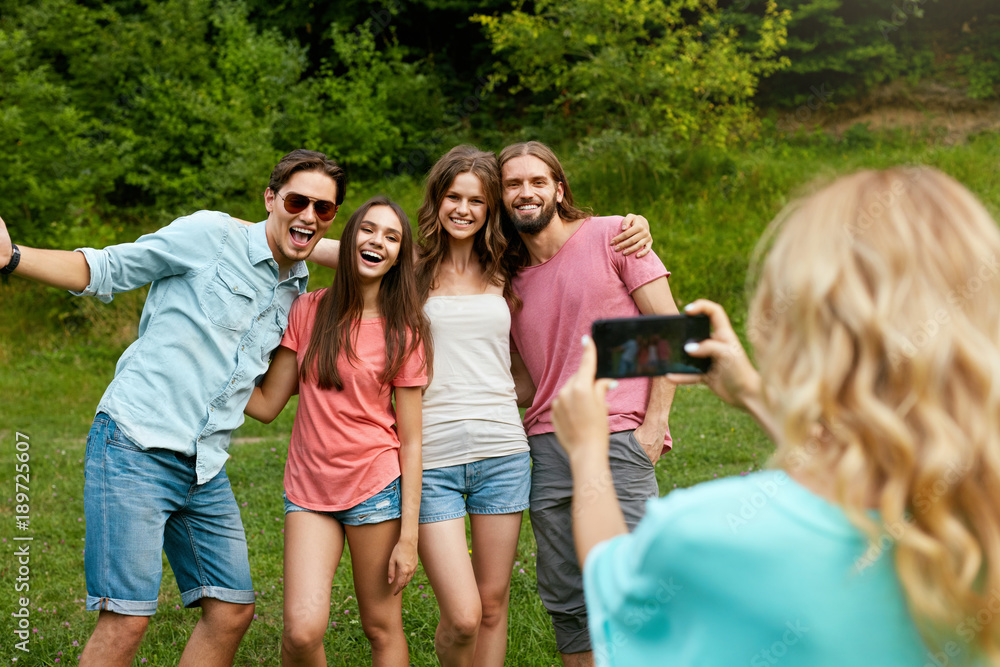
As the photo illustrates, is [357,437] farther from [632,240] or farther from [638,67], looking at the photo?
[638,67]

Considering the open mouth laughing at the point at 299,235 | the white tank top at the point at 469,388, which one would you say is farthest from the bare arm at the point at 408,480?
the open mouth laughing at the point at 299,235

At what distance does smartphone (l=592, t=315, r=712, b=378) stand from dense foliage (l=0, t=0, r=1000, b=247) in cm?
1153

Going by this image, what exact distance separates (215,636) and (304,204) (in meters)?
1.64

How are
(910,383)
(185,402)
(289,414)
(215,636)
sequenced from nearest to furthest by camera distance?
(910,383) < (185,402) < (215,636) < (289,414)

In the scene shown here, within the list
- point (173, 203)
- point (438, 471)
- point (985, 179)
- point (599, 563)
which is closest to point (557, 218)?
point (438, 471)

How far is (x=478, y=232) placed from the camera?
353 centimetres

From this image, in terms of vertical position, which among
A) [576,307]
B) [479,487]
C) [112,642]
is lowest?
[112,642]

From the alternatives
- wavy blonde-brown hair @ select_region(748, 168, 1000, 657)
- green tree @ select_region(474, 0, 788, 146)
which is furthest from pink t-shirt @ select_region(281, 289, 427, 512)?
green tree @ select_region(474, 0, 788, 146)

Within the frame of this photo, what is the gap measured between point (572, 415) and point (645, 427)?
185cm

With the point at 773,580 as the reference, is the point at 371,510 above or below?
below

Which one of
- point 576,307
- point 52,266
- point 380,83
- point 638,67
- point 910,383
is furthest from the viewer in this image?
point 380,83

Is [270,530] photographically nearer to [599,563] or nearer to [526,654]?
[526,654]

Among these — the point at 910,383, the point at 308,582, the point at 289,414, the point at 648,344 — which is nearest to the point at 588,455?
the point at 648,344

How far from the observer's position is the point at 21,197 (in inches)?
488
